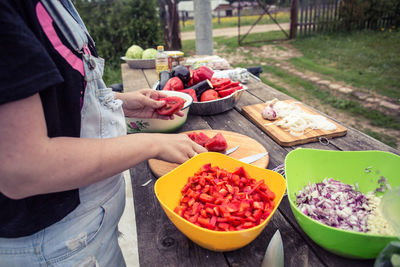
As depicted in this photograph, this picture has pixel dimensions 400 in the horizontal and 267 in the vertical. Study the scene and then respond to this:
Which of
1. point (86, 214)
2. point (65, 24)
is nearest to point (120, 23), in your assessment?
point (65, 24)

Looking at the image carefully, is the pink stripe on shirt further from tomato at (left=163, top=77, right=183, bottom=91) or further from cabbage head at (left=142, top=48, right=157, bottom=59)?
cabbage head at (left=142, top=48, right=157, bottom=59)

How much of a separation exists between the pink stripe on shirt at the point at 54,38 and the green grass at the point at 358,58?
6110 mm

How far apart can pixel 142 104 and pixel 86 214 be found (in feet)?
2.72

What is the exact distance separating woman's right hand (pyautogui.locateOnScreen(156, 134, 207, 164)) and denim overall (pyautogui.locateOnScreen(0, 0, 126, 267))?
0.25 meters

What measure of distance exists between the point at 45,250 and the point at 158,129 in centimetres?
106

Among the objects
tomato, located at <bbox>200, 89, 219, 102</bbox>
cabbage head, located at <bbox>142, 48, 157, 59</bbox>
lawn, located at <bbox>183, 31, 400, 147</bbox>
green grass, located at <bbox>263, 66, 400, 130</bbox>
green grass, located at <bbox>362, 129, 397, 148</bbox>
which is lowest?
green grass, located at <bbox>362, 129, 397, 148</bbox>

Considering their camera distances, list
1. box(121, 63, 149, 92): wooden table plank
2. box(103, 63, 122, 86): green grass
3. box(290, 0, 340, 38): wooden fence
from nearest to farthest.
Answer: box(121, 63, 149, 92): wooden table plank, box(103, 63, 122, 86): green grass, box(290, 0, 340, 38): wooden fence

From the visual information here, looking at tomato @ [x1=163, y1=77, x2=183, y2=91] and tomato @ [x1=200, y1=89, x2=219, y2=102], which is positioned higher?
tomato @ [x1=163, y1=77, x2=183, y2=91]

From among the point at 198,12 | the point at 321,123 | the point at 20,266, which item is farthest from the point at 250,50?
the point at 20,266

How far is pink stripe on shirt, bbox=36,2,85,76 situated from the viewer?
813mm

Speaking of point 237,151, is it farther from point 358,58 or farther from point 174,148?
point 358,58

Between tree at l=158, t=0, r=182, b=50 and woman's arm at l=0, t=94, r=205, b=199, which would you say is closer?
woman's arm at l=0, t=94, r=205, b=199

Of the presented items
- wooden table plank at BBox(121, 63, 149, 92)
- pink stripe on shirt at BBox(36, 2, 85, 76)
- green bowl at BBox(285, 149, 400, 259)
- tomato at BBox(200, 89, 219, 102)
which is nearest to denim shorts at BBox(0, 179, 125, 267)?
pink stripe on shirt at BBox(36, 2, 85, 76)

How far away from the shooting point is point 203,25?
477 cm
